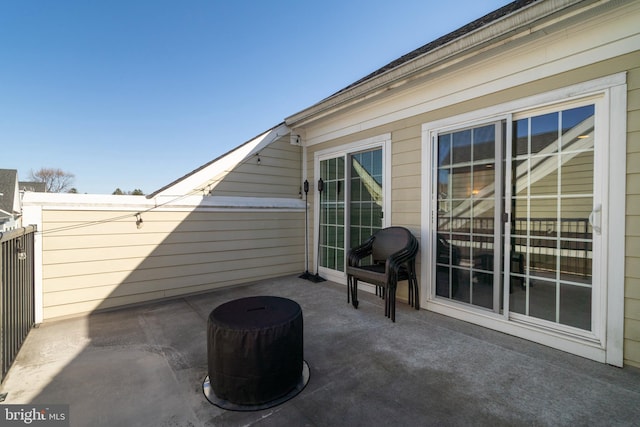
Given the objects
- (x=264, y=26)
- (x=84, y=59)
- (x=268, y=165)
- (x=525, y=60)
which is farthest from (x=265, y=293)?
(x=84, y=59)

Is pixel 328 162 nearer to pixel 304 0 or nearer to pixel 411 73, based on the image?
pixel 411 73

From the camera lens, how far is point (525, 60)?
8.09 feet

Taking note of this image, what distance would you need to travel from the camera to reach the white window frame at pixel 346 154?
367 cm

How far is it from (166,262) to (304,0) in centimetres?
558

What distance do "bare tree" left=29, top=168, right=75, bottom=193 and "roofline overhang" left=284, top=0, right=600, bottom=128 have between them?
93.2ft

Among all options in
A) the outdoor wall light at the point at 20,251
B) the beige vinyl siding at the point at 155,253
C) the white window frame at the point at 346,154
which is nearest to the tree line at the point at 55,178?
the beige vinyl siding at the point at 155,253

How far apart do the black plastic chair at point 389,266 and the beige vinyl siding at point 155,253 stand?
1.93m

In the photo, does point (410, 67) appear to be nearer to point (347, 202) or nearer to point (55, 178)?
point (347, 202)

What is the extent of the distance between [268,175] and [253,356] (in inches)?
142

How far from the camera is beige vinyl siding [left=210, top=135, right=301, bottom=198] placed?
4.39m

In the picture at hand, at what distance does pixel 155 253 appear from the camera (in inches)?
145

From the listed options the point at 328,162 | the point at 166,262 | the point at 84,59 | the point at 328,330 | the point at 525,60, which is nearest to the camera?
the point at 525,60

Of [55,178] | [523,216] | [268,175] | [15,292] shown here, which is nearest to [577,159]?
[523,216]

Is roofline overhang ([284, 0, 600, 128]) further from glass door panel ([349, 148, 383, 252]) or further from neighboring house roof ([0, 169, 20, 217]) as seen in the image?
neighboring house roof ([0, 169, 20, 217])
